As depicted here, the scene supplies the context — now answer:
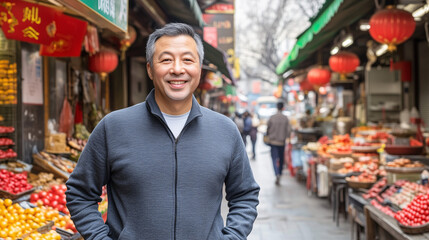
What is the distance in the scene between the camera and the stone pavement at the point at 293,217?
7.96 metres

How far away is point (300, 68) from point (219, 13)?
386cm

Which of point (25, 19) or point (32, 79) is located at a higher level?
point (25, 19)

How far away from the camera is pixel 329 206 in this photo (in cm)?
1064

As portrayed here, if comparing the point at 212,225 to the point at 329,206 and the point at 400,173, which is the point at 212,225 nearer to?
the point at 400,173

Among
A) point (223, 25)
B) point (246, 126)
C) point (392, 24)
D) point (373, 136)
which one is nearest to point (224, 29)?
point (223, 25)

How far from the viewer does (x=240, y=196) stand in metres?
2.72

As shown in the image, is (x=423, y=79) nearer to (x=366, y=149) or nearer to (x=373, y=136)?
(x=373, y=136)

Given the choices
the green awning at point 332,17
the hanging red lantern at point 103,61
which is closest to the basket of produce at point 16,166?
the hanging red lantern at point 103,61

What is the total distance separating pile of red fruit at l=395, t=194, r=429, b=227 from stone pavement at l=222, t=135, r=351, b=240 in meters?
2.32

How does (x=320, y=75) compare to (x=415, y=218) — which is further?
(x=320, y=75)

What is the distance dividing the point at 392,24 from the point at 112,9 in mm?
4443

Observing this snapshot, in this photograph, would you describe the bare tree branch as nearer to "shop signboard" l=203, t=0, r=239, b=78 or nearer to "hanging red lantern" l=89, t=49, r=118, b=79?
"shop signboard" l=203, t=0, r=239, b=78

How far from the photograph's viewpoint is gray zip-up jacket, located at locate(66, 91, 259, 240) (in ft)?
7.79

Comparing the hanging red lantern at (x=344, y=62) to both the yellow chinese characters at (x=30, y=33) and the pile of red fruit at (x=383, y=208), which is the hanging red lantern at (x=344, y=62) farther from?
the yellow chinese characters at (x=30, y=33)
